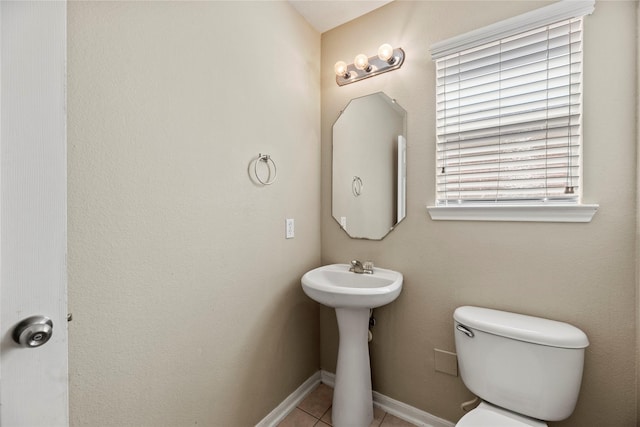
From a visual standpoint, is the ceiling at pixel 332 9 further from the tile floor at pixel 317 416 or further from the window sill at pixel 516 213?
the tile floor at pixel 317 416

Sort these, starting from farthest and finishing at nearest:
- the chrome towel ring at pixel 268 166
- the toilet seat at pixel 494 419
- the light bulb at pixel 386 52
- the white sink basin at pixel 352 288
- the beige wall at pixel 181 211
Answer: the light bulb at pixel 386 52 < the chrome towel ring at pixel 268 166 < the white sink basin at pixel 352 288 < the toilet seat at pixel 494 419 < the beige wall at pixel 181 211

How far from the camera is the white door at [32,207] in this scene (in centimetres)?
51

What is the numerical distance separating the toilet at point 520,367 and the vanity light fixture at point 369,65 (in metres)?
1.41

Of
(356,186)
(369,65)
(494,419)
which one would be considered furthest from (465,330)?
(369,65)

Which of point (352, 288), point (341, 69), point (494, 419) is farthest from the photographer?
point (341, 69)

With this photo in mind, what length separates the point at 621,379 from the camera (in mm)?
1093

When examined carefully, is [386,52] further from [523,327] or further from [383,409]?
[383,409]

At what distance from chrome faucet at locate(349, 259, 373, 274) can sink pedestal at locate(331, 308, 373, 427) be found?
0.22m

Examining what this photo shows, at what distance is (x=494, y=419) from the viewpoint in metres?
1.02

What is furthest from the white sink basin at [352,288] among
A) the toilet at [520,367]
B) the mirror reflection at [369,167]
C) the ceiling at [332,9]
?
the ceiling at [332,9]

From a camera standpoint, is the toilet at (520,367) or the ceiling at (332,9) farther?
the ceiling at (332,9)

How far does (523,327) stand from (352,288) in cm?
72

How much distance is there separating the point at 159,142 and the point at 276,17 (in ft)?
3.41

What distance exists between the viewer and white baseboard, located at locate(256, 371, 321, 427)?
4.84 ft
